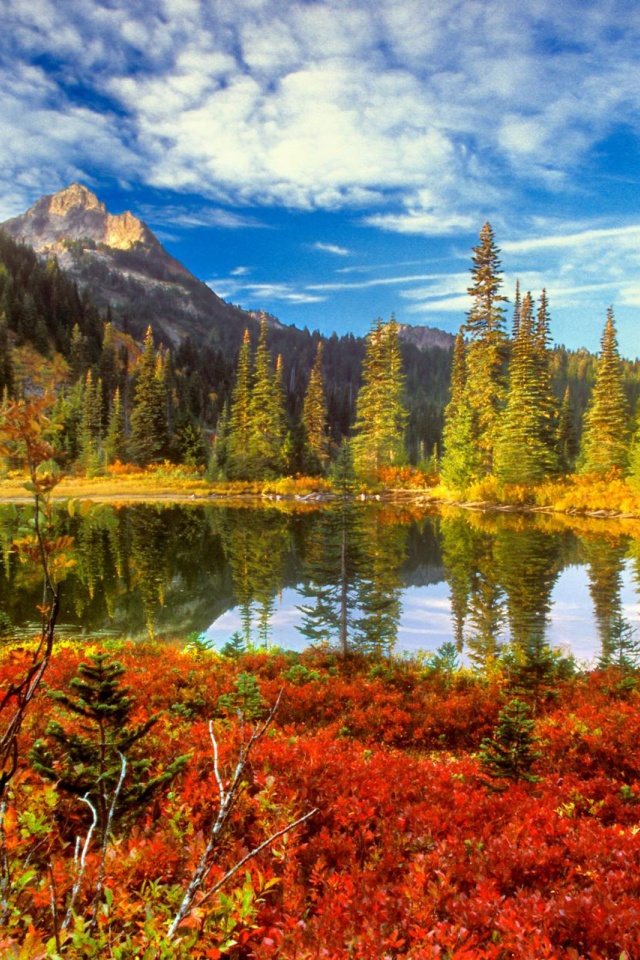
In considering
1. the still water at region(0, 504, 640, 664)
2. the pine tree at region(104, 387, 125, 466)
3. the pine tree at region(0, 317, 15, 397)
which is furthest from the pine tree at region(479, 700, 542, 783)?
the pine tree at region(0, 317, 15, 397)

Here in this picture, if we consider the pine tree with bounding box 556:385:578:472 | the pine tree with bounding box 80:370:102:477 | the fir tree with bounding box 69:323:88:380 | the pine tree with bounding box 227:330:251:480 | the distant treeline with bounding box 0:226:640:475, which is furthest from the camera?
the fir tree with bounding box 69:323:88:380

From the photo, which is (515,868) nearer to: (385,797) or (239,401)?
(385,797)

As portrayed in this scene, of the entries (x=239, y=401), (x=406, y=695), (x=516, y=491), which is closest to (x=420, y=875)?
(x=406, y=695)

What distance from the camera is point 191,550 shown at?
75.4 feet

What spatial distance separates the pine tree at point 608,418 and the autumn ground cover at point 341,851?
3849cm

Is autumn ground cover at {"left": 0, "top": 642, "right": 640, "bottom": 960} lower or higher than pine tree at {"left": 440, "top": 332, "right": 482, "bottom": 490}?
lower

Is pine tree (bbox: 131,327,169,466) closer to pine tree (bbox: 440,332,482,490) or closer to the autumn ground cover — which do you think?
pine tree (bbox: 440,332,482,490)

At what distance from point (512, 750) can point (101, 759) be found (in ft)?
12.4

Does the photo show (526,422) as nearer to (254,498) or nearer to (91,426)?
(254,498)

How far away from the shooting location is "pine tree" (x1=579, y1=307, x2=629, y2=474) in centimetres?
4112

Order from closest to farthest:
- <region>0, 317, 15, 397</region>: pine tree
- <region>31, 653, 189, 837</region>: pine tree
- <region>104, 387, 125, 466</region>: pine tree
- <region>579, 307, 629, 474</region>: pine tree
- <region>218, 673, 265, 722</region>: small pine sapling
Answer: <region>31, 653, 189, 837</region>: pine tree
<region>218, 673, 265, 722</region>: small pine sapling
<region>579, 307, 629, 474</region>: pine tree
<region>104, 387, 125, 466</region>: pine tree
<region>0, 317, 15, 397</region>: pine tree

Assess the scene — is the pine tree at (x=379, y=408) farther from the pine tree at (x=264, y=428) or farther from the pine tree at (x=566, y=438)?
the pine tree at (x=566, y=438)

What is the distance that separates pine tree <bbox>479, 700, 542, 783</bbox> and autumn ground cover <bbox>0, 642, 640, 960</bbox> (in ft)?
0.55

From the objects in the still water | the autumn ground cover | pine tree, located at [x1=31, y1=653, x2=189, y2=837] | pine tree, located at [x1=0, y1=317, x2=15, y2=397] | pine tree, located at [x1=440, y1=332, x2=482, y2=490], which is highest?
pine tree, located at [x1=0, y1=317, x2=15, y2=397]
